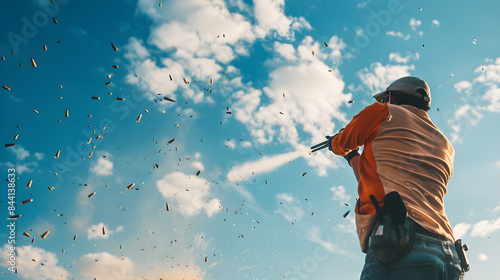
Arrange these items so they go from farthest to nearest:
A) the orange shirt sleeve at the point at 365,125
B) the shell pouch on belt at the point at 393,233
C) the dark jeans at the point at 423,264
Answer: the orange shirt sleeve at the point at 365,125, the shell pouch on belt at the point at 393,233, the dark jeans at the point at 423,264

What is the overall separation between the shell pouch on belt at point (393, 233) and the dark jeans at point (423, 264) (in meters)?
0.07

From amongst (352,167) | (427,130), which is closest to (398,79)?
(427,130)

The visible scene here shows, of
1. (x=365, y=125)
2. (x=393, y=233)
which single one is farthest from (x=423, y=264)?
(x=365, y=125)

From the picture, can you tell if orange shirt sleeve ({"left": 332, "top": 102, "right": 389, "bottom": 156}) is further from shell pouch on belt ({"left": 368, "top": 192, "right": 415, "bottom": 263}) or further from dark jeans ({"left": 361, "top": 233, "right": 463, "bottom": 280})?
dark jeans ({"left": 361, "top": 233, "right": 463, "bottom": 280})

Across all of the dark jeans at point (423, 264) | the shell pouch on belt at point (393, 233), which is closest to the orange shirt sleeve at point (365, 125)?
the shell pouch on belt at point (393, 233)

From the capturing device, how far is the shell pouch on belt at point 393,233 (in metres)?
3.32

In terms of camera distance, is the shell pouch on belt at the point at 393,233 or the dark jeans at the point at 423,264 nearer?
the dark jeans at the point at 423,264

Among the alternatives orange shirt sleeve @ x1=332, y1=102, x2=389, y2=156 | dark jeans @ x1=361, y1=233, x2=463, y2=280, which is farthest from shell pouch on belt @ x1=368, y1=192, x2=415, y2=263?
orange shirt sleeve @ x1=332, y1=102, x2=389, y2=156

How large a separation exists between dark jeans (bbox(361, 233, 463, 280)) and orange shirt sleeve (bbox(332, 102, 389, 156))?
4.50ft

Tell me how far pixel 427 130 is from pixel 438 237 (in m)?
1.37

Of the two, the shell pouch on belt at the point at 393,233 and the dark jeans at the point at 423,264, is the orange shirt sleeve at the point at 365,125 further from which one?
the dark jeans at the point at 423,264

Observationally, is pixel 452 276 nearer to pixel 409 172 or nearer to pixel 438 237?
pixel 438 237

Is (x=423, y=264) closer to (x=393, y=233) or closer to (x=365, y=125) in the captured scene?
(x=393, y=233)

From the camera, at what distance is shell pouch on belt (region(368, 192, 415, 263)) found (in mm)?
3324
